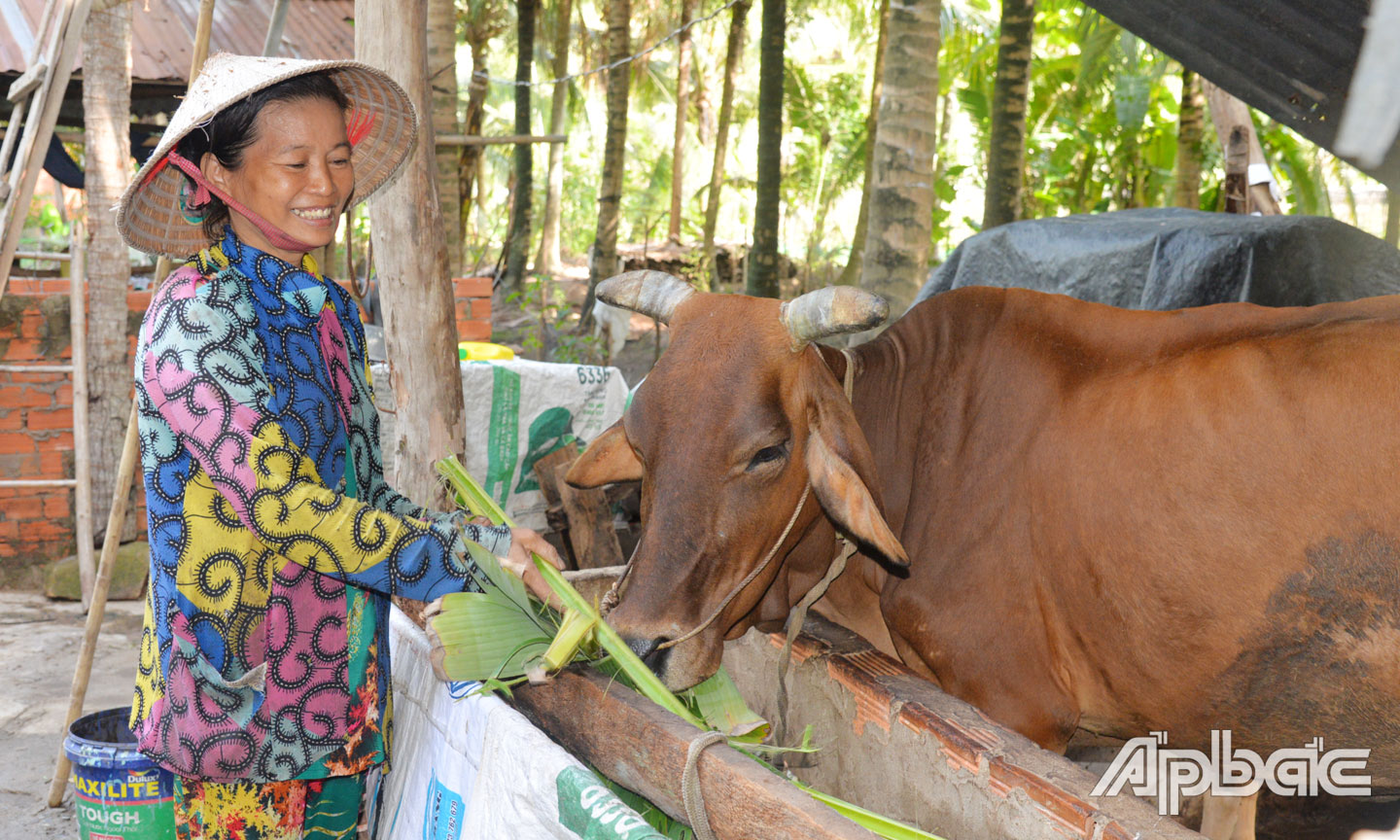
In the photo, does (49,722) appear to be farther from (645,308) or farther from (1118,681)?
(1118,681)

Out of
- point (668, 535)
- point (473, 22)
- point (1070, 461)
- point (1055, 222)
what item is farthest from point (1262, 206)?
point (473, 22)

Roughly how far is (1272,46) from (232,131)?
123 inches

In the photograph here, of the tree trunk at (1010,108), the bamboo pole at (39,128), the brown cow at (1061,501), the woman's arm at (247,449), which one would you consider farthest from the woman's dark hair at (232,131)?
the tree trunk at (1010,108)

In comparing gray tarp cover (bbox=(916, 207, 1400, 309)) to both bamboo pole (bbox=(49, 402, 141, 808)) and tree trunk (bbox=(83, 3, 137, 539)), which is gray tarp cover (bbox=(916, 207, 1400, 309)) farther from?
tree trunk (bbox=(83, 3, 137, 539))

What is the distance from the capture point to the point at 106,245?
6.92 metres

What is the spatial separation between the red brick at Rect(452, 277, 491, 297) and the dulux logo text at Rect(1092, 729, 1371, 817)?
18.2 feet

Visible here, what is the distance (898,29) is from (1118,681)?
409 cm

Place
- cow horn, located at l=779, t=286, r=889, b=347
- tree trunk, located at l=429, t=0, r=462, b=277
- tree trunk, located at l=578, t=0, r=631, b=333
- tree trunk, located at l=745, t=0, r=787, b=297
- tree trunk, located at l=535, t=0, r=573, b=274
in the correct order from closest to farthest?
cow horn, located at l=779, t=286, r=889, b=347 → tree trunk, located at l=429, t=0, r=462, b=277 → tree trunk, located at l=745, t=0, r=787, b=297 → tree trunk, located at l=578, t=0, r=631, b=333 → tree trunk, located at l=535, t=0, r=573, b=274

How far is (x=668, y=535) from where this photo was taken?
9.00ft

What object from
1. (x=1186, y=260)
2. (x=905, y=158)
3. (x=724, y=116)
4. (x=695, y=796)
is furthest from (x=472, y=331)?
(x=724, y=116)

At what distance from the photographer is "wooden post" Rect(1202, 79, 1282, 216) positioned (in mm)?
6043

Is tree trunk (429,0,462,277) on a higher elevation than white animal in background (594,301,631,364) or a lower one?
higher

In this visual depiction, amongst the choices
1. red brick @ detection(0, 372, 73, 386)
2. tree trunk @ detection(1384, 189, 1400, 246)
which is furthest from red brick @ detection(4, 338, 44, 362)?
tree trunk @ detection(1384, 189, 1400, 246)

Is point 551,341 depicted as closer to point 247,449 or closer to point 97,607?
point 97,607
